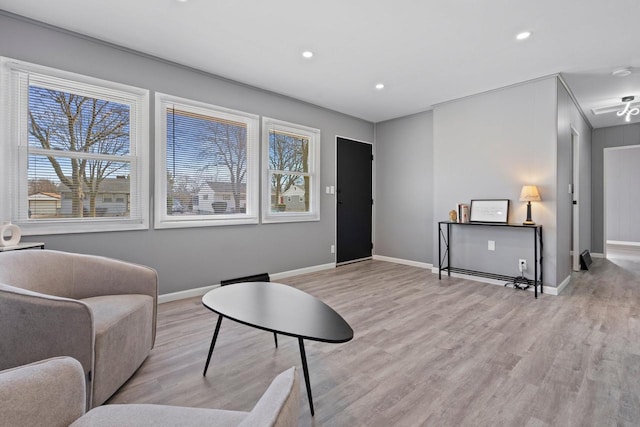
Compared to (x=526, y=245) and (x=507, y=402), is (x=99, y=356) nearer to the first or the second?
(x=507, y=402)

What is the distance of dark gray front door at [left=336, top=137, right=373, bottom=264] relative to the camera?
5254 mm

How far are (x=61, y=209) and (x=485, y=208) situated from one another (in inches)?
189

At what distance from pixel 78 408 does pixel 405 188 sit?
5122mm

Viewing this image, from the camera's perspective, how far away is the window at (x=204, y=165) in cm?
332

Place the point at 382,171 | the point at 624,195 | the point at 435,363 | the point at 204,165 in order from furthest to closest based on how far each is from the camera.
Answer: the point at 624,195 → the point at 382,171 → the point at 204,165 → the point at 435,363

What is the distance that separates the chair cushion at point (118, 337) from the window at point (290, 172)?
2.30 metres

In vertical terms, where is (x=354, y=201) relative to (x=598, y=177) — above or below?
below

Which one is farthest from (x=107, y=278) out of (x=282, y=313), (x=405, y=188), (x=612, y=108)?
(x=612, y=108)

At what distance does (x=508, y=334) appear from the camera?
8.27ft

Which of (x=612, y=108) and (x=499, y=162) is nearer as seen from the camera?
(x=499, y=162)

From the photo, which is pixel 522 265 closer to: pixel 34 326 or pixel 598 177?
pixel 598 177

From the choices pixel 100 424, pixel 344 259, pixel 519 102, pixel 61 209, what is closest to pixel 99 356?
pixel 100 424

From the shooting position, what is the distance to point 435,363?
6.74ft

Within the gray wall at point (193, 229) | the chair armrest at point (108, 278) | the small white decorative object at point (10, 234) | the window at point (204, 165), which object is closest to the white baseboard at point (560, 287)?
the gray wall at point (193, 229)
